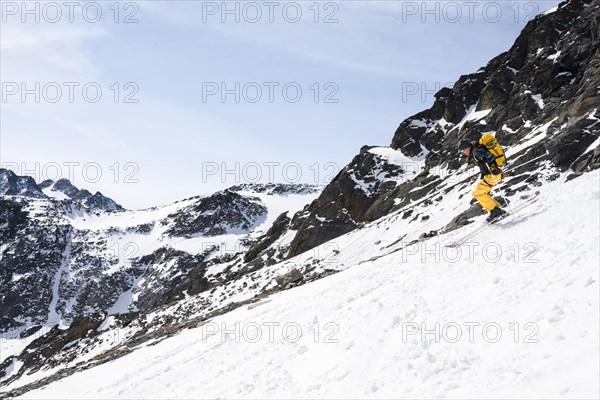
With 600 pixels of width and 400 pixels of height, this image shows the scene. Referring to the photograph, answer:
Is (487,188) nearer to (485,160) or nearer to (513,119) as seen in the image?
(485,160)

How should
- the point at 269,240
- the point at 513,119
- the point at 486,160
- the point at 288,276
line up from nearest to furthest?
the point at 486,160 → the point at 288,276 → the point at 513,119 → the point at 269,240

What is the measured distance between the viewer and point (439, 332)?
8.16 m

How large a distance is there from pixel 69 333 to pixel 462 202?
6775 cm

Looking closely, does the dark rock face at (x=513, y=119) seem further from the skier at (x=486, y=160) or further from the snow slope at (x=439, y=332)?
the snow slope at (x=439, y=332)

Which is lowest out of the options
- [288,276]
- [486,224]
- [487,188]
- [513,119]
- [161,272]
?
[161,272]

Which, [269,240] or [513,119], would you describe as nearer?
[513,119]

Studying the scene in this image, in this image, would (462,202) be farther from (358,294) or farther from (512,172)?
(358,294)

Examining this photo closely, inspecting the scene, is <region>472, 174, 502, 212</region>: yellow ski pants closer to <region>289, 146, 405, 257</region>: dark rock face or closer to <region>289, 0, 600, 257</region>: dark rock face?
<region>289, 0, 600, 257</region>: dark rock face

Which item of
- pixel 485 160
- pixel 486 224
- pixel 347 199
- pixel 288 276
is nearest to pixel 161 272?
pixel 347 199

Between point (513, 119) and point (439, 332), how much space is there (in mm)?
57139

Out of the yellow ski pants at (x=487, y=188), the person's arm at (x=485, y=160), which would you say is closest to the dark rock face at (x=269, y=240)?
the yellow ski pants at (x=487, y=188)

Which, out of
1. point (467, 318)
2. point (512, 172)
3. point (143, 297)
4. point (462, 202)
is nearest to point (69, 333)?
point (462, 202)

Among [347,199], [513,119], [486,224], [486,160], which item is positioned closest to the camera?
[486,160]

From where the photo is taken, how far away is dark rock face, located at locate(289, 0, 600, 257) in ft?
123
